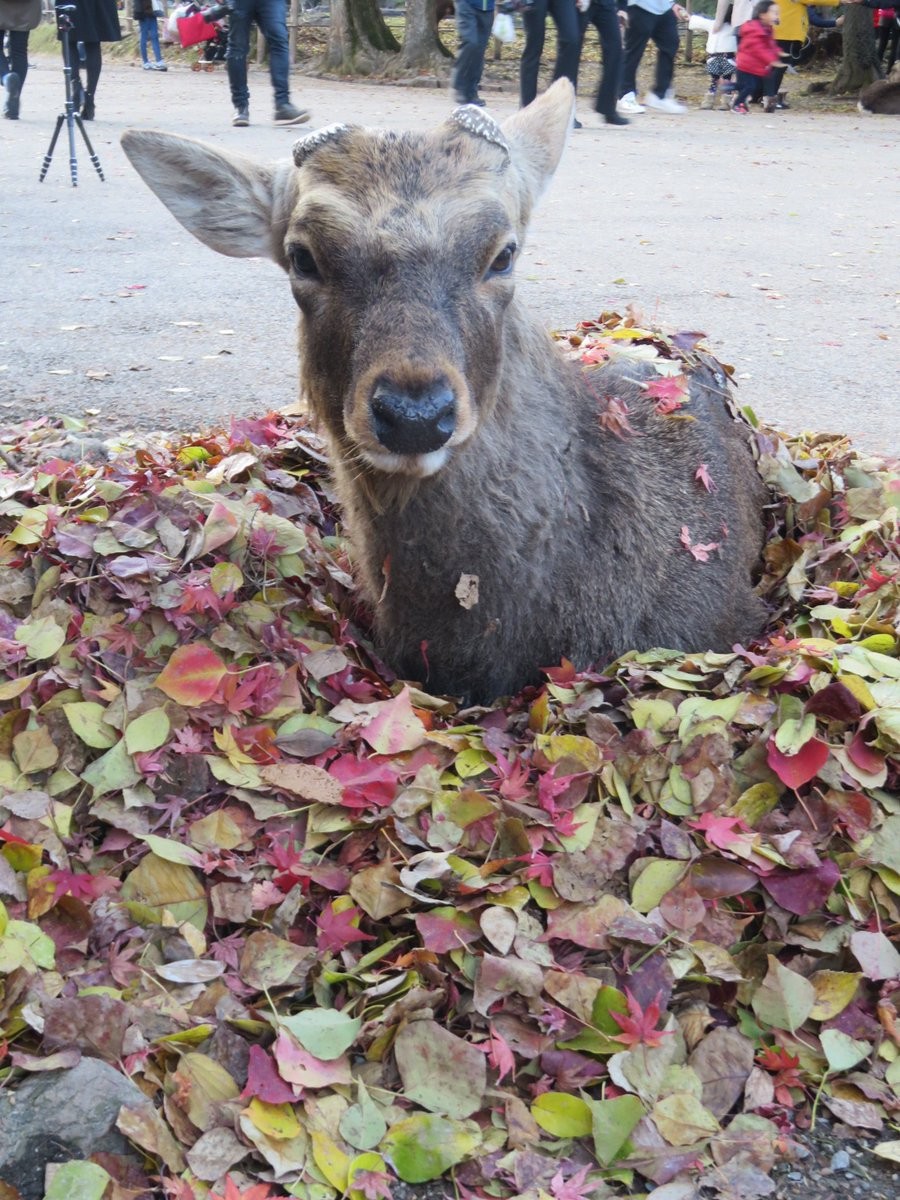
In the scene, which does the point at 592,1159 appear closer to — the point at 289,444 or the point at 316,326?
the point at 316,326

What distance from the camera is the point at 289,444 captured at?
489 cm

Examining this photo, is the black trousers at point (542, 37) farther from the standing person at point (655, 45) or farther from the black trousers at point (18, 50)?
the black trousers at point (18, 50)

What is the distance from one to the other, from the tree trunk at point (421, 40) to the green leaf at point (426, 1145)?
2747cm

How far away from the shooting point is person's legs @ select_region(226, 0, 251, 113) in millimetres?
15266

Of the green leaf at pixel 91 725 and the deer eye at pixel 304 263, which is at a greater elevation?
the deer eye at pixel 304 263

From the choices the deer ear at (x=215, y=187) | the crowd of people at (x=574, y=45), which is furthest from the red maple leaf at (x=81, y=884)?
the crowd of people at (x=574, y=45)

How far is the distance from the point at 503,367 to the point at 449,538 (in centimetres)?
55

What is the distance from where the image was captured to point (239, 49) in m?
16.1

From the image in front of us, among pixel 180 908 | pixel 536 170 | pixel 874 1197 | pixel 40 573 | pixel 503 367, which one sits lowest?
pixel 874 1197

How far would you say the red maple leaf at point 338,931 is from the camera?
2.97 meters

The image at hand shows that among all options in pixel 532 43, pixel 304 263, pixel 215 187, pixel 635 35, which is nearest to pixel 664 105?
pixel 635 35

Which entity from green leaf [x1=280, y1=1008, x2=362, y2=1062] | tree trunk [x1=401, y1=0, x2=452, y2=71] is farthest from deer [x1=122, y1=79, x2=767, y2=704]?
tree trunk [x1=401, y1=0, x2=452, y2=71]

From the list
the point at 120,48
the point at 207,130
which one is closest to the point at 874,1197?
the point at 207,130

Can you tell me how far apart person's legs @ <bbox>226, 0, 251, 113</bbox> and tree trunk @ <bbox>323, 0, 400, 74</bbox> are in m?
11.7
